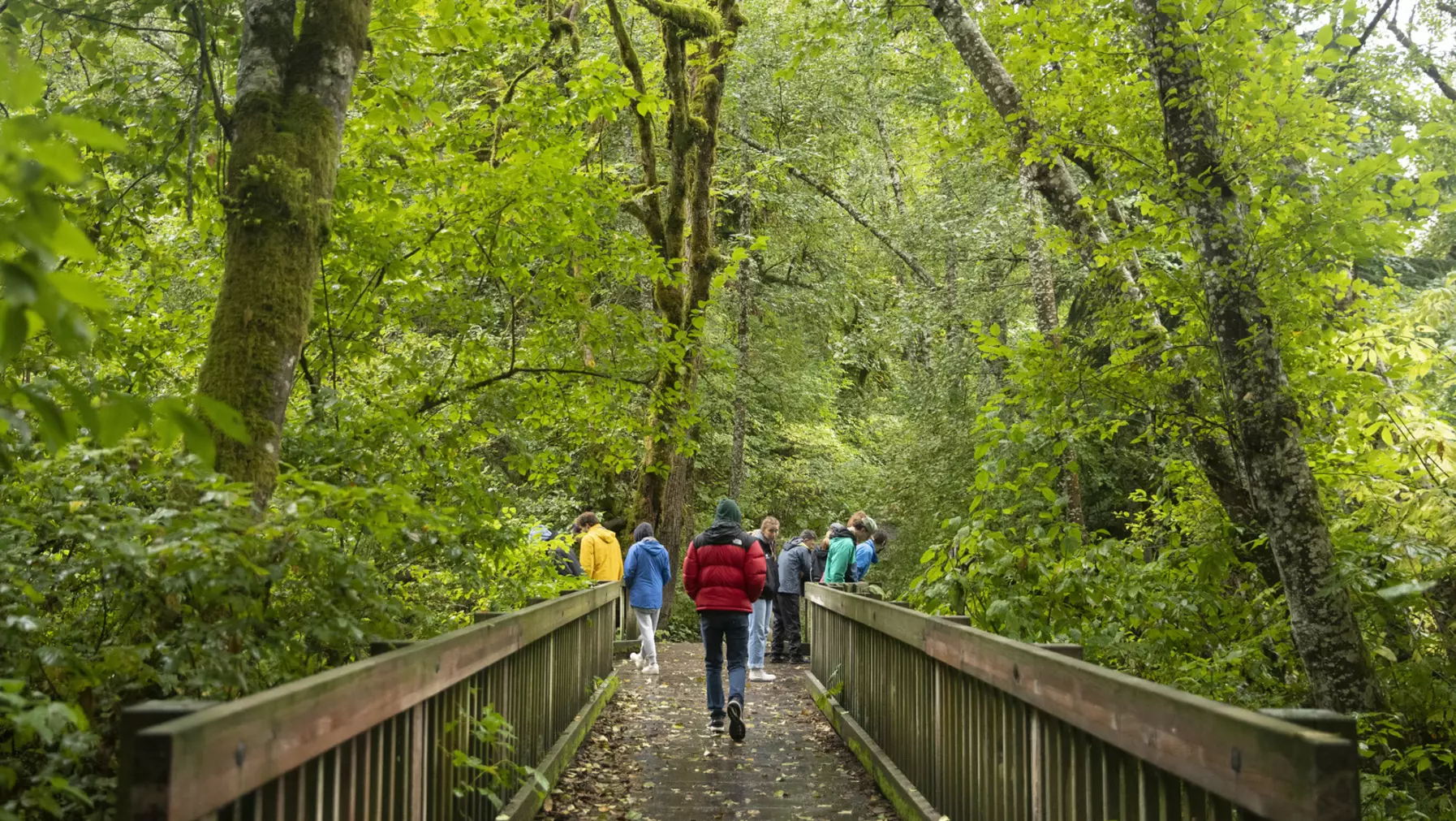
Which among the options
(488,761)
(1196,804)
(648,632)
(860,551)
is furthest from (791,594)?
(1196,804)

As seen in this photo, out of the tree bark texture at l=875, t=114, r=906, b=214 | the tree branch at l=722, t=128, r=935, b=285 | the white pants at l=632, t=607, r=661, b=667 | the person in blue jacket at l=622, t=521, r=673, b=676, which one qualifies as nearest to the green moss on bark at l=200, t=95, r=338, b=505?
the person in blue jacket at l=622, t=521, r=673, b=676

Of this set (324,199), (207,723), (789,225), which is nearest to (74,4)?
(324,199)

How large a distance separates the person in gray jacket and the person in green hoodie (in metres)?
0.78

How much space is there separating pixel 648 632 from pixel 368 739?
10.0 meters

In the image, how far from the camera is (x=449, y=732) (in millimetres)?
4641

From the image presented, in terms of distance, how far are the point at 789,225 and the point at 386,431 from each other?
2059 centimetres

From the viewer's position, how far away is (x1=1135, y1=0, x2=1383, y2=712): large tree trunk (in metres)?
5.97

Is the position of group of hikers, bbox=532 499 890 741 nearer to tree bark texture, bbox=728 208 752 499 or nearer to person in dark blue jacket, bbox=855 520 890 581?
person in dark blue jacket, bbox=855 520 890 581

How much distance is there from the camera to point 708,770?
8.01 metres

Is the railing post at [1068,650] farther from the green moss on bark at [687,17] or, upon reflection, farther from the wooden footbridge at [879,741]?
the green moss on bark at [687,17]

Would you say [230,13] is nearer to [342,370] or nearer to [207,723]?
[342,370]

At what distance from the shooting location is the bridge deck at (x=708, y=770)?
677 cm

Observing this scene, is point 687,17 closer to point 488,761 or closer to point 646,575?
point 646,575

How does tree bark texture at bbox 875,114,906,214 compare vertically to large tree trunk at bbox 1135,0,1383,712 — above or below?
above
